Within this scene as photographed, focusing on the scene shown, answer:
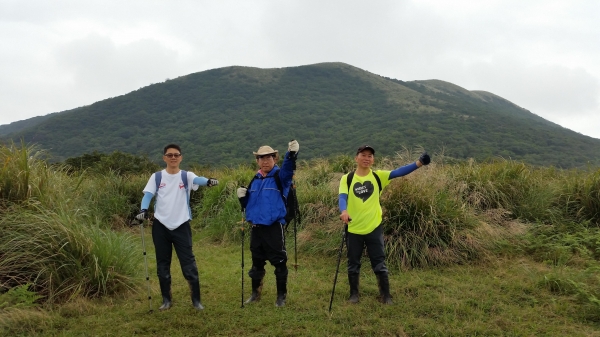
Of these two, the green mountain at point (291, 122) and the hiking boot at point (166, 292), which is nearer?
the hiking boot at point (166, 292)

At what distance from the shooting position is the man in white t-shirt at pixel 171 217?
173 inches

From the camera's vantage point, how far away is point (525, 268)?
18.0ft

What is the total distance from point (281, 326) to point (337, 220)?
3.48 metres

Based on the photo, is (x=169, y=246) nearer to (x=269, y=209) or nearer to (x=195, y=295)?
(x=195, y=295)

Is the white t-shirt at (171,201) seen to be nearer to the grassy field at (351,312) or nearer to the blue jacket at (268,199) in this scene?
the blue jacket at (268,199)

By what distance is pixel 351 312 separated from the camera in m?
4.37

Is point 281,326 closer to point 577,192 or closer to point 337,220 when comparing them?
point 337,220

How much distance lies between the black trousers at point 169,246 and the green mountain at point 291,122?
32.7m

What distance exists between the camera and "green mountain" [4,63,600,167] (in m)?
48.6

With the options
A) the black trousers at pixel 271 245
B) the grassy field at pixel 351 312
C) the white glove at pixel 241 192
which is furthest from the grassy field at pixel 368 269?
the white glove at pixel 241 192

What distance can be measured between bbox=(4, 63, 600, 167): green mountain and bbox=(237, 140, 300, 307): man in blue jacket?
106ft

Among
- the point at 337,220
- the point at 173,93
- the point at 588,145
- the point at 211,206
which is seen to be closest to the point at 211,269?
the point at 337,220

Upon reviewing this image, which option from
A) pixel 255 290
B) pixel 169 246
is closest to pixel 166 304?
pixel 169 246

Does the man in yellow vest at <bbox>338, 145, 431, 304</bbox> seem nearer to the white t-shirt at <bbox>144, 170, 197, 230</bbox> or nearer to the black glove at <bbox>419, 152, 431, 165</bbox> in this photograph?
the black glove at <bbox>419, 152, 431, 165</bbox>
